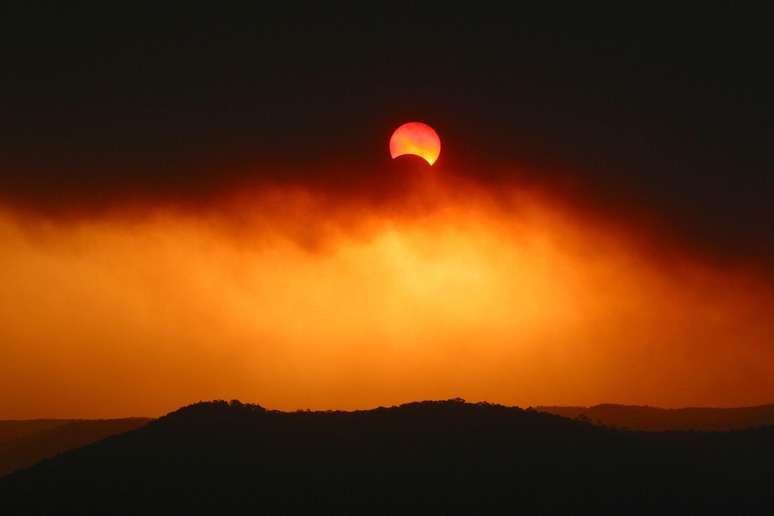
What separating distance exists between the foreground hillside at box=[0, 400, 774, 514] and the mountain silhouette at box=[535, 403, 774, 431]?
20.6m

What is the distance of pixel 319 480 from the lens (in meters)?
24.5

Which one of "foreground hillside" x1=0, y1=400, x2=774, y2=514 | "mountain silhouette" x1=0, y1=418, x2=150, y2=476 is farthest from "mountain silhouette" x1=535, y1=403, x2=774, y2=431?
"mountain silhouette" x1=0, y1=418, x2=150, y2=476

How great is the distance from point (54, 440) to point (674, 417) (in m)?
38.3

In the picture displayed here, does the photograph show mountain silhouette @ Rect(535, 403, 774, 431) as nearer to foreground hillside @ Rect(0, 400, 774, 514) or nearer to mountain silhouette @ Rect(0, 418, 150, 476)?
foreground hillside @ Rect(0, 400, 774, 514)

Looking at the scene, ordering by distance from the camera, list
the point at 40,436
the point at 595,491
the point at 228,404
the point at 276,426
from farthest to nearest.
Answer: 1. the point at 40,436
2. the point at 228,404
3. the point at 276,426
4. the point at 595,491

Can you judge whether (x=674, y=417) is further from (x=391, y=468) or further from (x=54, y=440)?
(x=54, y=440)

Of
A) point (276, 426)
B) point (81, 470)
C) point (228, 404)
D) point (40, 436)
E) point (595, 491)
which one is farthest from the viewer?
point (40, 436)

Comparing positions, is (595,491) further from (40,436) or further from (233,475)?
(40,436)

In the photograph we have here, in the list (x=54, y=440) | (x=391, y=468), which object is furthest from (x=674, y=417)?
(x=54, y=440)

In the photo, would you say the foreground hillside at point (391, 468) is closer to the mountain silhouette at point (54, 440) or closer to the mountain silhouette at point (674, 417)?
the mountain silhouette at point (674, 417)

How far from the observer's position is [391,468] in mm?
25141

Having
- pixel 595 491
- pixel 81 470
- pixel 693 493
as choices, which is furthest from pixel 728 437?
pixel 81 470

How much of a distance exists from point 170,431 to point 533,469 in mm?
12027

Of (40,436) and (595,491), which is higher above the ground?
(40,436)
